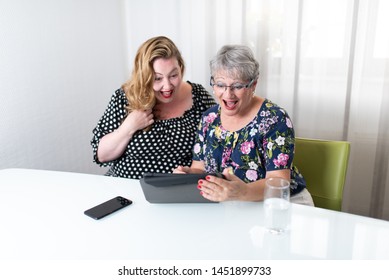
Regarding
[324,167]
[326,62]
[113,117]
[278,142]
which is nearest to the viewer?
[278,142]

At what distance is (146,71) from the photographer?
5.81 feet

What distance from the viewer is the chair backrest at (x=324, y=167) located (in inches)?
61.8

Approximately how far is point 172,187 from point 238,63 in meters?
0.56

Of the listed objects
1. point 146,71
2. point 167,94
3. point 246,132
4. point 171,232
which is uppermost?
point 146,71

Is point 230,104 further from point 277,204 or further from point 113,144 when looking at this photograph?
point 113,144

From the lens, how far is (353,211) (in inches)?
90.3

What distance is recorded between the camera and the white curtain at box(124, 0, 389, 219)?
1982 mm

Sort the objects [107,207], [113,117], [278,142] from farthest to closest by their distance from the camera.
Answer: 1. [113,117]
2. [278,142]
3. [107,207]

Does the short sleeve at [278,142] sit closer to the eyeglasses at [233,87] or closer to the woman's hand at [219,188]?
→ the eyeglasses at [233,87]

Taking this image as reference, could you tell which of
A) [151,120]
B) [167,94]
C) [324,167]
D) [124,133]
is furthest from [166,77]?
[324,167]

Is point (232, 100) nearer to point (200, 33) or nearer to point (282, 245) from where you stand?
point (282, 245)

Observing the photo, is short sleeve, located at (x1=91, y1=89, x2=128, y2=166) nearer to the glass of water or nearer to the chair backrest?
the chair backrest

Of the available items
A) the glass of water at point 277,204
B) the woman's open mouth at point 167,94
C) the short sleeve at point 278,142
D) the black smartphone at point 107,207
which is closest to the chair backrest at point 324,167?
the short sleeve at point 278,142

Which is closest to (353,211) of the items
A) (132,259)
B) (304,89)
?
(304,89)
